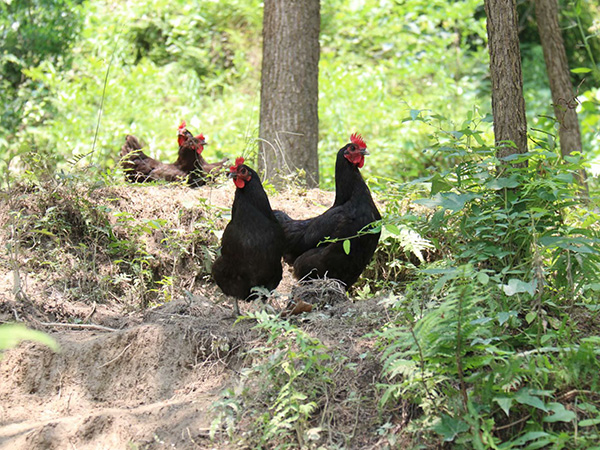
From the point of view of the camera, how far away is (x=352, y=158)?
5.82m

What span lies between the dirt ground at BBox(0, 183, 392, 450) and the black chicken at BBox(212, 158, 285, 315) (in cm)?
25

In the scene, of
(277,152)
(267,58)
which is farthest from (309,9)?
(277,152)

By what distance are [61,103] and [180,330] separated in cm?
942

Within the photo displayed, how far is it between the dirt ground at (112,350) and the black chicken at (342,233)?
0.44 metres

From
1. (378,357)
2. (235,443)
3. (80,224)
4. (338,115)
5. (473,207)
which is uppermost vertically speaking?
(338,115)

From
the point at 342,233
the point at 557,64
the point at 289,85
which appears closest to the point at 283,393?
the point at 342,233

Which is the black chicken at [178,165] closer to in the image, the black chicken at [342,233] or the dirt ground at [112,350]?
the dirt ground at [112,350]

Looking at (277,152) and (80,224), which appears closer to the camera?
(80,224)

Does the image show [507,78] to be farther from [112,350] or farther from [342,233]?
[112,350]

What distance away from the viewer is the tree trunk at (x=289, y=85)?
7621mm

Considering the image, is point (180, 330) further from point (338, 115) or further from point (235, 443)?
point (338, 115)

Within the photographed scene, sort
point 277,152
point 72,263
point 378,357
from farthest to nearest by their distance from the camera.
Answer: point 277,152, point 72,263, point 378,357

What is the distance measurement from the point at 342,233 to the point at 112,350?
2153mm

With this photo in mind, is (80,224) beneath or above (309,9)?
beneath
